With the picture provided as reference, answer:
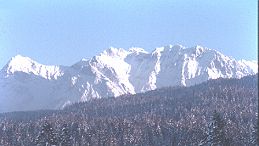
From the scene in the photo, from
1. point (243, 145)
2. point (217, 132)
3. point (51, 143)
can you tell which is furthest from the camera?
point (243, 145)

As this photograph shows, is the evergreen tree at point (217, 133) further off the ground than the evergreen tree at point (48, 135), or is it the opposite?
the evergreen tree at point (48, 135)

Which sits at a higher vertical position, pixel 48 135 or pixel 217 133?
pixel 48 135

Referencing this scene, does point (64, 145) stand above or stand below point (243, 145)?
below

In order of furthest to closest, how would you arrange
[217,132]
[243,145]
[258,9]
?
1. [243,145]
2. [217,132]
3. [258,9]

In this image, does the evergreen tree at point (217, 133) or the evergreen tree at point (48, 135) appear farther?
the evergreen tree at point (48, 135)

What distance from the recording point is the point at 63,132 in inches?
3501

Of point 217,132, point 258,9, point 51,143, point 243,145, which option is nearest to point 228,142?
point 217,132

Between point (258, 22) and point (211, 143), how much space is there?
29.6 metres

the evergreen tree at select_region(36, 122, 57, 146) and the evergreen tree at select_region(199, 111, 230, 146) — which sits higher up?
the evergreen tree at select_region(36, 122, 57, 146)

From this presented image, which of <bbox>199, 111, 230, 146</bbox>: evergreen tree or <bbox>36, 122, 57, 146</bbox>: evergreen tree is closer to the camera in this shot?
<bbox>199, 111, 230, 146</bbox>: evergreen tree

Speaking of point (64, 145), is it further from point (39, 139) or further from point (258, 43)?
point (258, 43)

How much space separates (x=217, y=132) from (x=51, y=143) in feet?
78.0

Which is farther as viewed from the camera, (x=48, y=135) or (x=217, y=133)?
(x=48, y=135)

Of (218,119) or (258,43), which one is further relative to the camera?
(218,119)
